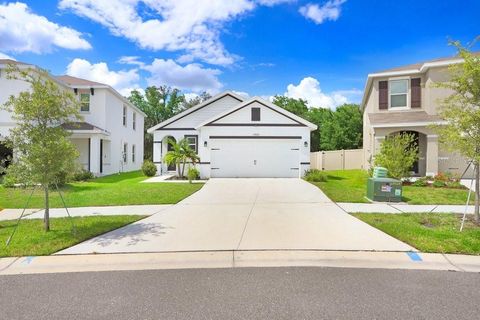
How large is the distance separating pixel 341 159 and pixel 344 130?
12649mm

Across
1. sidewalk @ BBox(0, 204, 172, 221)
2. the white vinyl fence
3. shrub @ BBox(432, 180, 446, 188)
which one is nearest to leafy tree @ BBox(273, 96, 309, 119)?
the white vinyl fence

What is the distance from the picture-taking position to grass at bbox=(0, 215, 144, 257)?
20.2 ft

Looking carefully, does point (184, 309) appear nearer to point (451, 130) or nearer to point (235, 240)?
point (235, 240)

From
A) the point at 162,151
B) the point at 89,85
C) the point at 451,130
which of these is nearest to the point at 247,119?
the point at 162,151

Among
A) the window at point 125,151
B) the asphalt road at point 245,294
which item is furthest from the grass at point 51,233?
the window at point 125,151

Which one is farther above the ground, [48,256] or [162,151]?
[162,151]

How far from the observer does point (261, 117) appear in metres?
20.1

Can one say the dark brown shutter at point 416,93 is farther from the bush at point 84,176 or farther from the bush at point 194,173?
the bush at point 84,176

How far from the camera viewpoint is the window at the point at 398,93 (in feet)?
65.4

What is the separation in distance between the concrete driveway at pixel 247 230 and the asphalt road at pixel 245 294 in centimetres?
115

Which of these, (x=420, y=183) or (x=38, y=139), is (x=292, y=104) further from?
(x=38, y=139)

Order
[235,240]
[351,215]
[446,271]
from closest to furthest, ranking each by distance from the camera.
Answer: [446,271], [235,240], [351,215]

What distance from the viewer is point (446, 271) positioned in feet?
16.7

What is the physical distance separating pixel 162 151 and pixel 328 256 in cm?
1842
